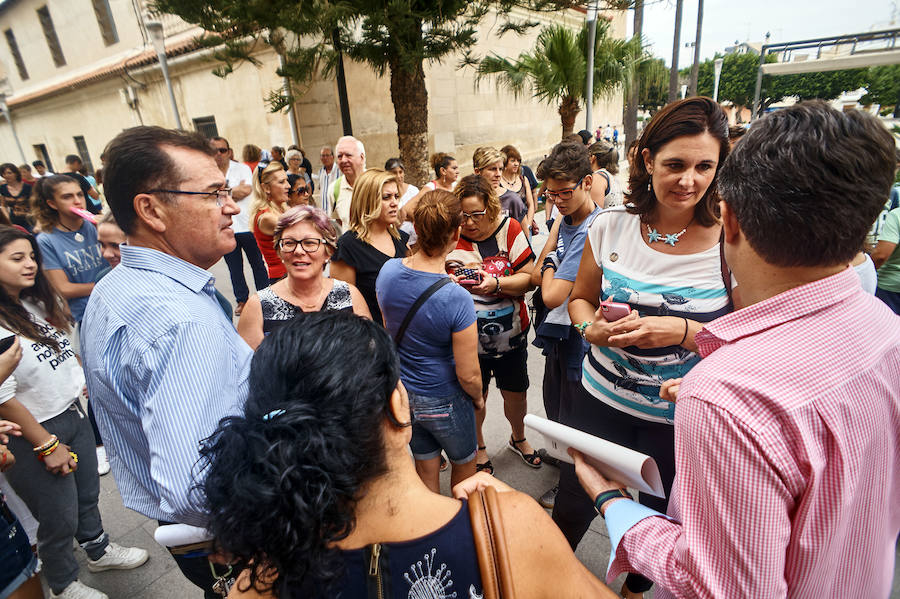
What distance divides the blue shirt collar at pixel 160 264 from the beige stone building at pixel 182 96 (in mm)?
9588

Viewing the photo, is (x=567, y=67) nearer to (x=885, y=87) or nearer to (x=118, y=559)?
(x=118, y=559)

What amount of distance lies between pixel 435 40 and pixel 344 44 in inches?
59.2

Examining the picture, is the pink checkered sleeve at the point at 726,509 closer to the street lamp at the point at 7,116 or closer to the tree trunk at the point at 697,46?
the tree trunk at the point at 697,46

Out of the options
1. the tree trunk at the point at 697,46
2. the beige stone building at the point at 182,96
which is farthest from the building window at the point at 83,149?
the tree trunk at the point at 697,46

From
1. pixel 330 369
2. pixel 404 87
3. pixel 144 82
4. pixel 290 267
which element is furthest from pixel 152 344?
pixel 144 82

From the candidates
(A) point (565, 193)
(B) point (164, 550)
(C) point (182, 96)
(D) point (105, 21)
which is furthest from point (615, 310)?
(D) point (105, 21)

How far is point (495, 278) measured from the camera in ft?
8.67

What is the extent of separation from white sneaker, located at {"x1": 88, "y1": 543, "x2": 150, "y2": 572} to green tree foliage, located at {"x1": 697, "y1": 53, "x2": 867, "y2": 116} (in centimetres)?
4029

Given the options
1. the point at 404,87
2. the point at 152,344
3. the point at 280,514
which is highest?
Result: the point at 404,87

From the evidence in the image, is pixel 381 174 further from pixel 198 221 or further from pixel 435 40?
pixel 435 40

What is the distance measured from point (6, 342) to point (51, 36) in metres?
26.8

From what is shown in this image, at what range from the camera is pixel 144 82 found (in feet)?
48.0

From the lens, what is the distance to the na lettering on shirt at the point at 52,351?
6.88 feet

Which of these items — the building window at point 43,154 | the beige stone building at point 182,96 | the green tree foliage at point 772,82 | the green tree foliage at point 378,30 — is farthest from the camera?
the green tree foliage at point 772,82
